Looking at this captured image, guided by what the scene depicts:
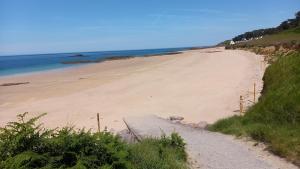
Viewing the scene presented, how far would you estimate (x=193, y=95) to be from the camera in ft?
75.9

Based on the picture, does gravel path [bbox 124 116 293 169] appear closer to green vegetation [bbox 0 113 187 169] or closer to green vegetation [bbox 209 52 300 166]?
green vegetation [bbox 209 52 300 166]

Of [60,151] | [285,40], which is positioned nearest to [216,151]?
[60,151]

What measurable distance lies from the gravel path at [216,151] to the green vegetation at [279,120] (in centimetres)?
51

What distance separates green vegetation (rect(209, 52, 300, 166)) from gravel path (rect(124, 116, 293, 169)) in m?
0.51

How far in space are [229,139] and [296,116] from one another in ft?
5.66

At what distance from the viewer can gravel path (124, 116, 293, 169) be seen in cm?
838

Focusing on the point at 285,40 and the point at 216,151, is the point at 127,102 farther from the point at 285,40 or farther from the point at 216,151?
the point at 285,40

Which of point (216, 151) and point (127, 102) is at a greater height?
point (216, 151)

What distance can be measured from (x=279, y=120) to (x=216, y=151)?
2226 millimetres

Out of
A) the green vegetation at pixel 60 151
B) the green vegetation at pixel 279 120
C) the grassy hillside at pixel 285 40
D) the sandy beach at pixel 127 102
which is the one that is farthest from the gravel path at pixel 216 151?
the grassy hillside at pixel 285 40

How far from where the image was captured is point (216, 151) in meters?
9.36

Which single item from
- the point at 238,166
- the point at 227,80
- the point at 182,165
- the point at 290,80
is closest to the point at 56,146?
the point at 182,165

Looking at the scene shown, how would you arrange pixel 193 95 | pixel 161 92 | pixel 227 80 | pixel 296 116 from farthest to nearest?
1. pixel 227 80
2. pixel 161 92
3. pixel 193 95
4. pixel 296 116

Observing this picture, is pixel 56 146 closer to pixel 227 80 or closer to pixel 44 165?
pixel 44 165
